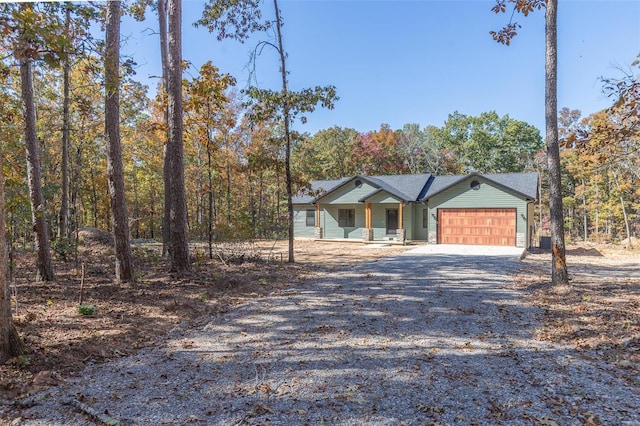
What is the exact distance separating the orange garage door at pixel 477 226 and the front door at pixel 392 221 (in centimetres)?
304

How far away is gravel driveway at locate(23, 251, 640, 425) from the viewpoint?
9.21 feet

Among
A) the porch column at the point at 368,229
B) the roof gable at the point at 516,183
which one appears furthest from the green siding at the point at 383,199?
the roof gable at the point at 516,183

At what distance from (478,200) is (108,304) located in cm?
1593

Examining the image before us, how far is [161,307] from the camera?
5.99m

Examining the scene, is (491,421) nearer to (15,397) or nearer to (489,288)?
(15,397)

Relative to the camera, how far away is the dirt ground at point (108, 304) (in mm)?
3709

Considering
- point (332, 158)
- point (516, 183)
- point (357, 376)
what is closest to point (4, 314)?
point (357, 376)

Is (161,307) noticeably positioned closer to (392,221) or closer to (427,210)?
(427,210)

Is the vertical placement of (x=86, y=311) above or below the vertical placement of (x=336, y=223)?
below

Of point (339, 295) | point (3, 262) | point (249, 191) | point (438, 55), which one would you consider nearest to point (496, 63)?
point (438, 55)

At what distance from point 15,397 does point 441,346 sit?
166 inches

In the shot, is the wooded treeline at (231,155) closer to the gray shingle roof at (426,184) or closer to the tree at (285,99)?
the tree at (285,99)

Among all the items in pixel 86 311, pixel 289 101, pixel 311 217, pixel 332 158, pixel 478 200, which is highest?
pixel 332 158

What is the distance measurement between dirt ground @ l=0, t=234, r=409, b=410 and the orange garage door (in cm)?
883
